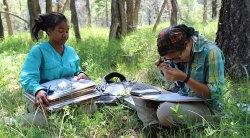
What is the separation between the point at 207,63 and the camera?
99.9 inches

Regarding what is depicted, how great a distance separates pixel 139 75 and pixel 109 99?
1102 millimetres

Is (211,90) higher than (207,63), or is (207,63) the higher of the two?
(207,63)

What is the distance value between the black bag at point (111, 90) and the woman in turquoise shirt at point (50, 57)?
1.10 ft

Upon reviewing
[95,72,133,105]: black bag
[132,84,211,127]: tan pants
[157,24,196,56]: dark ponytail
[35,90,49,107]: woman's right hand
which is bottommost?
[95,72,133,105]: black bag

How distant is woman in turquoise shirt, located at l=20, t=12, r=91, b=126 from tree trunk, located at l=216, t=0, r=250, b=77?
1.78m

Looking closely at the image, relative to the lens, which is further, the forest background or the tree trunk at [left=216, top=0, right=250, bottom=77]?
the tree trunk at [left=216, top=0, right=250, bottom=77]

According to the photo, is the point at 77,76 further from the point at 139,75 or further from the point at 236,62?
the point at 236,62

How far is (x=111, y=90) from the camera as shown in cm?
365

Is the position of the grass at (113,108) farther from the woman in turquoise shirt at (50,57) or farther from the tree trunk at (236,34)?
the woman in turquoise shirt at (50,57)

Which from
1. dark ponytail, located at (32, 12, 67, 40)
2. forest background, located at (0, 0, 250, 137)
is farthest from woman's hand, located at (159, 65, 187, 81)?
dark ponytail, located at (32, 12, 67, 40)

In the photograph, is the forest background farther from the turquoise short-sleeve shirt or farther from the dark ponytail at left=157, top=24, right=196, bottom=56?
the dark ponytail at left=157, top=24, right=196, bottom=56

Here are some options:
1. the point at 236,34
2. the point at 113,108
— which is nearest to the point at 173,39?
the point at 113,108

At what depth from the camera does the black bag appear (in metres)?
3.38

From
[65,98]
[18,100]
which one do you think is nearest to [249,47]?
[65,98]
